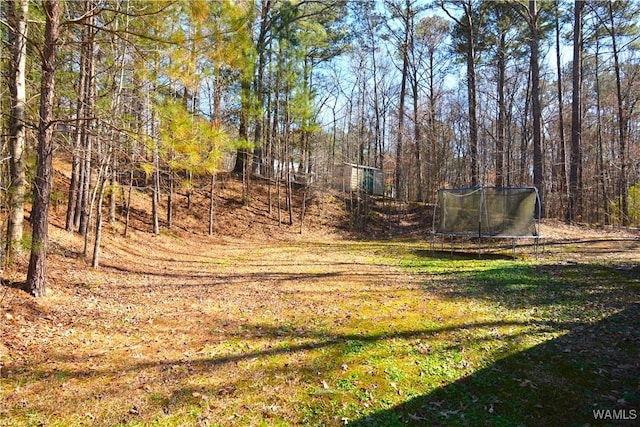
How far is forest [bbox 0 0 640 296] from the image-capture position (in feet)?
15.8

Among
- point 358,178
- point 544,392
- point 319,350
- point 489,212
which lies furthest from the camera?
point 358,178

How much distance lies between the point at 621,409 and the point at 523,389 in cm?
69

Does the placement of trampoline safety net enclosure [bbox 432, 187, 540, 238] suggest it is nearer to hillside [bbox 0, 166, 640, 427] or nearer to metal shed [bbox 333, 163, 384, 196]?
hillside [bbox 0, 166, 640, 427]

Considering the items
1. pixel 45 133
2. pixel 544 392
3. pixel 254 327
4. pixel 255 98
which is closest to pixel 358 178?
pixel 255 98

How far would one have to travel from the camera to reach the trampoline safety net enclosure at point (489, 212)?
33.9 ft

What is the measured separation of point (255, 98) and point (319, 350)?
12372 millimetres

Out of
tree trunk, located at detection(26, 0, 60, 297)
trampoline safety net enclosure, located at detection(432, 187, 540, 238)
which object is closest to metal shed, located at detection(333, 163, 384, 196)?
trampoline safety net enclosure, located at detection(432, 187, 540, 238)

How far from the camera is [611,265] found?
8.00 metres

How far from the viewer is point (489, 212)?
1081 centimetres

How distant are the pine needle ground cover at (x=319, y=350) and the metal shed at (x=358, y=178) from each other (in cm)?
1377

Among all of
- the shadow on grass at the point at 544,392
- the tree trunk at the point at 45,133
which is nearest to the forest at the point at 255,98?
the tree trunk at the point at 45,133

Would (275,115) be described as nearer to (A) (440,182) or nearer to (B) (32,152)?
(A) (440,182)

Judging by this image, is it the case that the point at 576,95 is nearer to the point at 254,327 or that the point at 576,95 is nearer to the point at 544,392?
the point at 544,392

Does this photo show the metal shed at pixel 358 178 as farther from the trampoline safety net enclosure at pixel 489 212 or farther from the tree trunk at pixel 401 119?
the trampoline safety net enclosure at pixel 489 212
